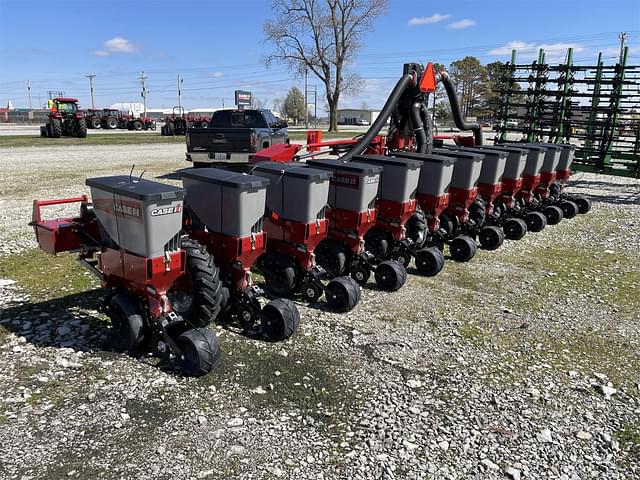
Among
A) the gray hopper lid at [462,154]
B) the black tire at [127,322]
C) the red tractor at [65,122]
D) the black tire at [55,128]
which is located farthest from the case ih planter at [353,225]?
the black tire at [55,128]

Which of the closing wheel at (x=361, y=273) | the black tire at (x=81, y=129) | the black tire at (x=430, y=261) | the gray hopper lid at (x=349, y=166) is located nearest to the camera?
the gray hopper lid at (x=349, y=166)

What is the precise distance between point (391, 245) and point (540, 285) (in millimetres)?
1770

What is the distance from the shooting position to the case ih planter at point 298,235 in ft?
15.9

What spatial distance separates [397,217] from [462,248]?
4.40 ft

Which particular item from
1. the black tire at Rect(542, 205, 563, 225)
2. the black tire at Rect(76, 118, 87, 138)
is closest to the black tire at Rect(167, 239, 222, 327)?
the black tire at Rect(542, 205, 563, 225)

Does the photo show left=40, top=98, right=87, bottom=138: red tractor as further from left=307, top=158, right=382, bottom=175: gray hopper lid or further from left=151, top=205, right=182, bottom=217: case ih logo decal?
left=151, top=205, right=182, bottom=217: case ih logo decal

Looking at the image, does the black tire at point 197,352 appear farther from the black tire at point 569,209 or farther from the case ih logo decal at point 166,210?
the black tire at point 569,209

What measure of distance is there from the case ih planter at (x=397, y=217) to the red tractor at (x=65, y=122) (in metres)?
25.1

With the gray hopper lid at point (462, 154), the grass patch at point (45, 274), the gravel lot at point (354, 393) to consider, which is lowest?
the gravel lot at point (354, 393)

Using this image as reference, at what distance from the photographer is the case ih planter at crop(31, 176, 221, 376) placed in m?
3.58

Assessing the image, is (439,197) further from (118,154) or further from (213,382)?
(118,154)

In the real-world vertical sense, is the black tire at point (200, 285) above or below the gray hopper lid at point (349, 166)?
below

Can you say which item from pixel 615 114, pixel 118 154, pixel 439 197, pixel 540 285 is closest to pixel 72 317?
pixel 439 197

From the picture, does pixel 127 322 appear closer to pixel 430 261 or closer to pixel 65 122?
pixel 430 261
